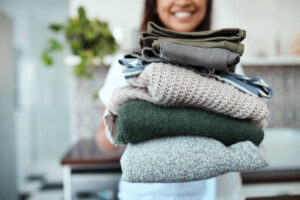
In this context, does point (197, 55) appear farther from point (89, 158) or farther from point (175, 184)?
point (89, 158)

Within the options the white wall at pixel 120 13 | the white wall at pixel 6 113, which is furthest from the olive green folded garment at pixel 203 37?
the white wall at pixel 6 113

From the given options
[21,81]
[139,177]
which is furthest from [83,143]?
[21,81]

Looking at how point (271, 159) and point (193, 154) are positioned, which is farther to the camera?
point (271, 159)

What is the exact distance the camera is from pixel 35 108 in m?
3.02

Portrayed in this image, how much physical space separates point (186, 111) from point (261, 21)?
4.35 ft

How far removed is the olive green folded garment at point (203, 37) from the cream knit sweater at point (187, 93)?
4 cm

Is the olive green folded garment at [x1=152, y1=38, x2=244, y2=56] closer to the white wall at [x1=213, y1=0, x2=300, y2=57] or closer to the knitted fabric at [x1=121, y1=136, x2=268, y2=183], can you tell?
the knitted fabric at [x1=121, y1=136, x2=268, y2=183]

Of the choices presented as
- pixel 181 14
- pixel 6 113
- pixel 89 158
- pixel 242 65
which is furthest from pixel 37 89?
pixel 181 14

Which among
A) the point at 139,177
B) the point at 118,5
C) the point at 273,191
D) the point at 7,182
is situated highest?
the point at 118,5

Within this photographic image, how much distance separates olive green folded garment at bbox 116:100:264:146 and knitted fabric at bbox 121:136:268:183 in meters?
0.02

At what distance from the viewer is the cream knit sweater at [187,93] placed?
33 centimetres

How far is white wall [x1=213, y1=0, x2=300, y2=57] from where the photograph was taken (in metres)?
1.44

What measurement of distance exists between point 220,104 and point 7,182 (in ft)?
6.37

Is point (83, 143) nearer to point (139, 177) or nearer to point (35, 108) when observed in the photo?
point (139, 177)
